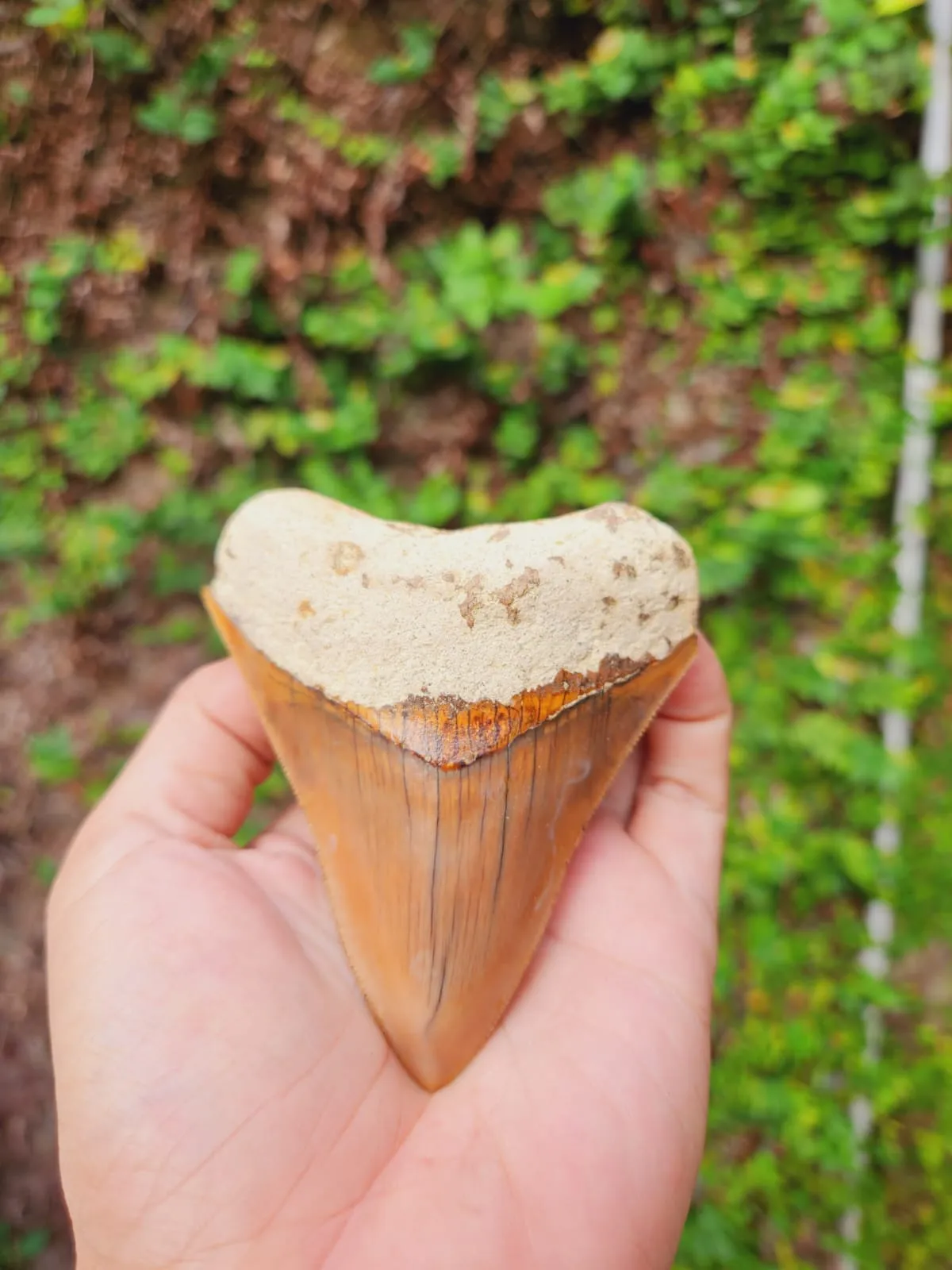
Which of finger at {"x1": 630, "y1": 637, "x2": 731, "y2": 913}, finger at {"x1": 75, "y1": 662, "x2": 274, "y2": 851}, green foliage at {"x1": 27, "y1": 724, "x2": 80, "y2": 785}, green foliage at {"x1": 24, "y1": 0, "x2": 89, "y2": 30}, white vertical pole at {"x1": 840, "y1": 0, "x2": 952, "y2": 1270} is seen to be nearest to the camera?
finger at {"x1": 75, "y1": 662, "x2": 274, "y2": 851}

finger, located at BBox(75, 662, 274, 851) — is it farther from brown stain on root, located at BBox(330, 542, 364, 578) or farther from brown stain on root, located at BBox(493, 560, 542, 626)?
brown stain on root, located at BBox(493, 560, 542, 626)

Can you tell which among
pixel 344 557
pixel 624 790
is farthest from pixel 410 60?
pixel 624 790

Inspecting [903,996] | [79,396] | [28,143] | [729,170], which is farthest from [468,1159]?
[28,143]

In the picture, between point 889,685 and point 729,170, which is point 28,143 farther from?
point 889,685

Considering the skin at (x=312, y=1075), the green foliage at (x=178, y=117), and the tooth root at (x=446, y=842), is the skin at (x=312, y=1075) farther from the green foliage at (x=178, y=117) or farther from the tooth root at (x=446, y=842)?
the green foliage at (x=178, y=117)

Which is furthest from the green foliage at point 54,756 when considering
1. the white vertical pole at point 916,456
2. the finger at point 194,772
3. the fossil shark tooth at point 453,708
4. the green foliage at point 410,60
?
the white vertical pole at point 916,456

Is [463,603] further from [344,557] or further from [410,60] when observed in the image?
[410,60]

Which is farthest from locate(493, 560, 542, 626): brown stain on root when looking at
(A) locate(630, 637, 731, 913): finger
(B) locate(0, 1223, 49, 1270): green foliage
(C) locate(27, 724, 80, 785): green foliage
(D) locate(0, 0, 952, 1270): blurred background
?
(B) locate(0, 1223, 49, 1270): green foliage
